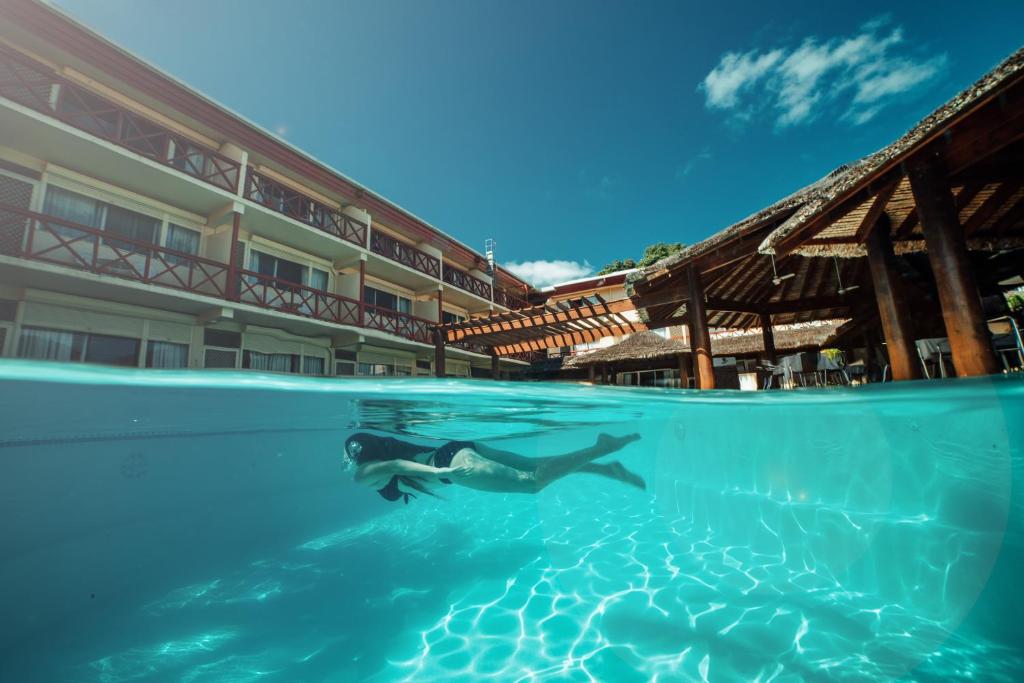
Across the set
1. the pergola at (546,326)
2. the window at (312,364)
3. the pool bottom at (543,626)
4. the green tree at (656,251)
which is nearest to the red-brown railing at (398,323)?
the window at (312,364)

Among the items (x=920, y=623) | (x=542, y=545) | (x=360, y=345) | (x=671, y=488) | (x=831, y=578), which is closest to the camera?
(x=920, y=623)

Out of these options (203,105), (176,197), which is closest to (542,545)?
(176,197)

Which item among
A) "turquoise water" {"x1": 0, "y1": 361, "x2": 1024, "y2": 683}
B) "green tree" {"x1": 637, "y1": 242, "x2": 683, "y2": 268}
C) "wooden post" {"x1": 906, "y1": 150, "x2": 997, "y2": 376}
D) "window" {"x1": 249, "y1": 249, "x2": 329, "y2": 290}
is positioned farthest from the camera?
"green tree" {"x1": 637, "y1": 242, "x2": 683, "y2": 268}

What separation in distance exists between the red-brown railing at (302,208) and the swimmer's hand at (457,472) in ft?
36.9

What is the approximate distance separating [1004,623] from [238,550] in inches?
1008

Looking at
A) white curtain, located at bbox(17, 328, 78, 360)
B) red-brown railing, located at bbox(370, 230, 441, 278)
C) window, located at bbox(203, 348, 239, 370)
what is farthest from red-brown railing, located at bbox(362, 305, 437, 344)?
white curtain, located at bbox(17, 328, 78, 360)

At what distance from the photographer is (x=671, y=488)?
85.0ft

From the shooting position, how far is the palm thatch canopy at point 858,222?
394 cm

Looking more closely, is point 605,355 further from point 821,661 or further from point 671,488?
point 821,661

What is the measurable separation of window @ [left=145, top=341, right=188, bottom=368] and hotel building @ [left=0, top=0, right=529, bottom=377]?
0.12ft

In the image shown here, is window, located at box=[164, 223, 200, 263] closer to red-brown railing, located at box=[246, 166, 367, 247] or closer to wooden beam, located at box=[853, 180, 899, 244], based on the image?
red-brown railing, located at box=[246, 166, 367, 247]

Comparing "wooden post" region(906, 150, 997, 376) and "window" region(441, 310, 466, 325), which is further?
"window" region(441, 310, 466, 325)

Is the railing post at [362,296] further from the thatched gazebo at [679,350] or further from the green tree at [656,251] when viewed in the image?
the green tree at [656,251]

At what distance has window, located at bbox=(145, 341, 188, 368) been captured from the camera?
11.7 meters
